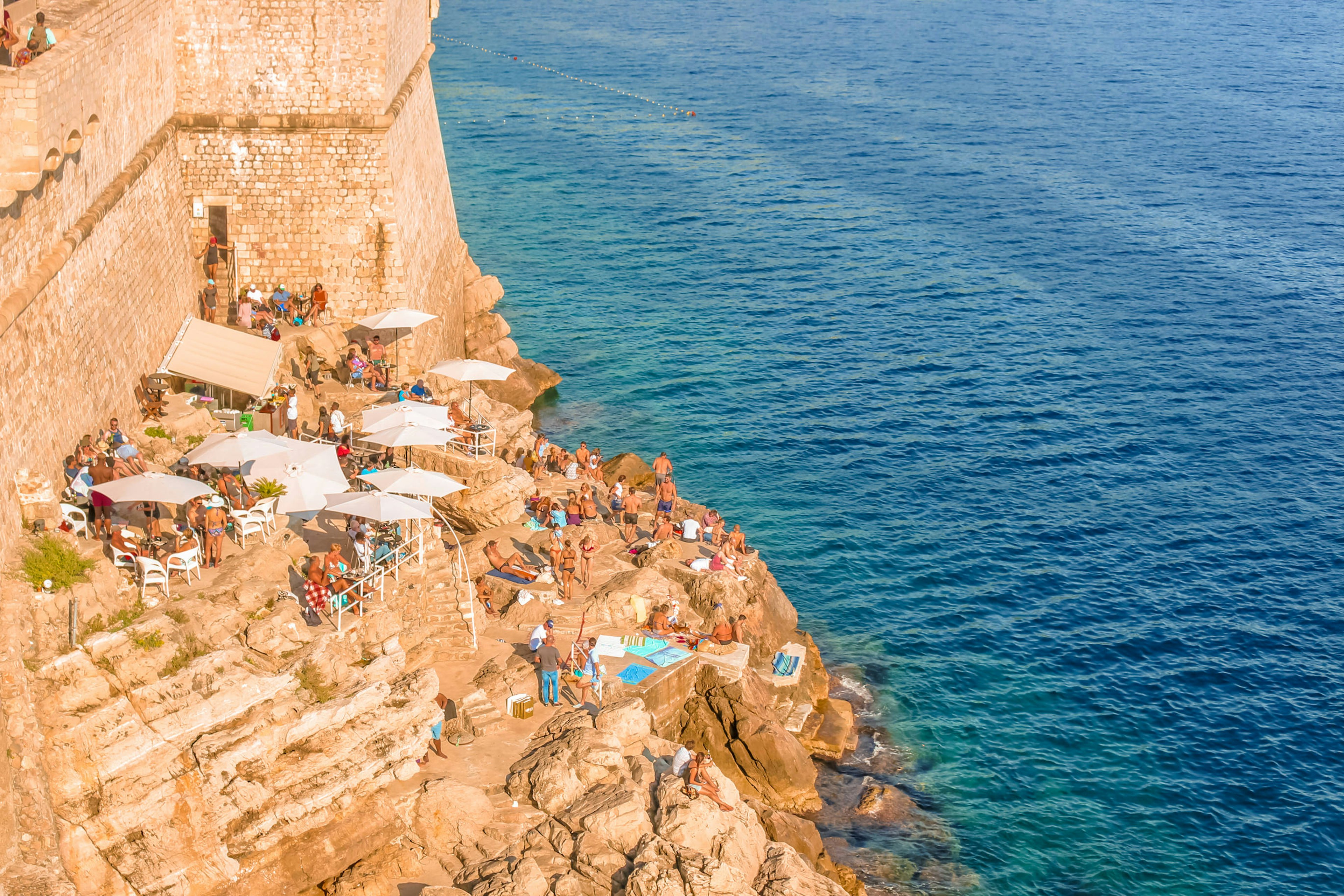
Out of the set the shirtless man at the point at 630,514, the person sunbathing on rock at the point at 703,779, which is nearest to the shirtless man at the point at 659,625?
the shirtless man at the point at 630,514

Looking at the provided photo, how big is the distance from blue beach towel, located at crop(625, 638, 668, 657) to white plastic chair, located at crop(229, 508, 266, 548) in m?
7.99

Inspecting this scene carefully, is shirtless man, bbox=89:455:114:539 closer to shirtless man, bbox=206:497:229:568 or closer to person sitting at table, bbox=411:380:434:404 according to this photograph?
shirtless man, bbox=206:497:229:568

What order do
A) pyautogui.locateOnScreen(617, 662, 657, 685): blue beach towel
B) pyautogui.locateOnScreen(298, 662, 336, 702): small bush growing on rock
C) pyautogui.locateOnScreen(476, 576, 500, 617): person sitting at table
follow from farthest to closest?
pyautogui.locateOnScreen(476, 576, 500, 617): person sitting at table
pyautogui.locateOnScreen(617, 662, 657, 685): blue beach towel
pyautogui.locateOnScreen(298, 662, 336, 702): small bush growing on rock

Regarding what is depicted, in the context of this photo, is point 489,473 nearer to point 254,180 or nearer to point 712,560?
point 712,560

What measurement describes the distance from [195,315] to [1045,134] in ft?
222

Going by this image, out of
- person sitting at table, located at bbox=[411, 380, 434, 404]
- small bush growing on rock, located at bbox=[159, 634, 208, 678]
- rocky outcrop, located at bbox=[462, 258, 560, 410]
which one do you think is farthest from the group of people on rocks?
rocky outcrop, located at bbox=[462, 258, 560, 410]

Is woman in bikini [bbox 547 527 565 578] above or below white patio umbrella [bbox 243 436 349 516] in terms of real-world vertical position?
below

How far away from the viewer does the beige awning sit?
30.2 meters

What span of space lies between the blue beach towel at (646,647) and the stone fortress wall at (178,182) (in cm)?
1187

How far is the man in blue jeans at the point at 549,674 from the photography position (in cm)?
2442

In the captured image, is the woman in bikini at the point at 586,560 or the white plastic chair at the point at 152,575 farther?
the woman in bikini at the point at 586,560

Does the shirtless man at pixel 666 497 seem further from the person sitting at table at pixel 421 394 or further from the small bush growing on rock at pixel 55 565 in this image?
the small bush growing on rock at pixel 55 565

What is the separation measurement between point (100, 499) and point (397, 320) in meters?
12.5

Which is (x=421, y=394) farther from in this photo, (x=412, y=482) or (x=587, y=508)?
(x=412, y=482)
